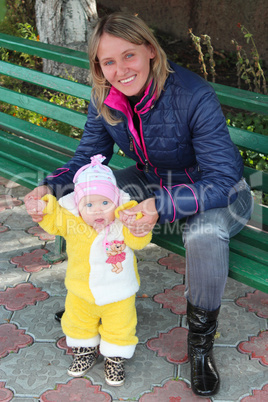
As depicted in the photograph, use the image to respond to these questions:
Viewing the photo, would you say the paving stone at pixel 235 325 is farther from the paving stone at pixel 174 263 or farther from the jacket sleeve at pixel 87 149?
the jacket sleeve at pixel 87 149

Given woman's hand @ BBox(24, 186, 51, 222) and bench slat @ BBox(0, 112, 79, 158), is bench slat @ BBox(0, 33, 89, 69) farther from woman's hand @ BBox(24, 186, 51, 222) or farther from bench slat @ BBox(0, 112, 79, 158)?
woman's hand @ BBox(24, 186, 51, 222)

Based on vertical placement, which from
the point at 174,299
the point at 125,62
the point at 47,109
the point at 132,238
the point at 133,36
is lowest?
the point at 174,299

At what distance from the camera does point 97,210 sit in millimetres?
2572

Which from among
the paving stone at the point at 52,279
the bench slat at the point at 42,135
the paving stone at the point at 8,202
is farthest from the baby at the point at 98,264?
the paving stone at the point at 8,202

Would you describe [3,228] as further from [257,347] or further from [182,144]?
[257,347]

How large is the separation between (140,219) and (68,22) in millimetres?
4228

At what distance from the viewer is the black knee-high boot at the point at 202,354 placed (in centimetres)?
262

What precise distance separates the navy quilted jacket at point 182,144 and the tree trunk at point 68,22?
133 inches

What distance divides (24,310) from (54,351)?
46 centimetres

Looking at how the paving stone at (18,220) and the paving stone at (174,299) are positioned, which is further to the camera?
the paving stone at (18,220)

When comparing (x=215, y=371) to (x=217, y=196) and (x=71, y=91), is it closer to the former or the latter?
(x=217, y=196)

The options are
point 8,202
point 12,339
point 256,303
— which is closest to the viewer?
point 12,339

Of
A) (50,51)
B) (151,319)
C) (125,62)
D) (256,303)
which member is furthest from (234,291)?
(50,51)

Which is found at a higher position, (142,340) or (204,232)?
(204,232)
